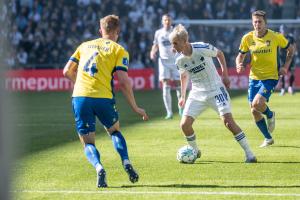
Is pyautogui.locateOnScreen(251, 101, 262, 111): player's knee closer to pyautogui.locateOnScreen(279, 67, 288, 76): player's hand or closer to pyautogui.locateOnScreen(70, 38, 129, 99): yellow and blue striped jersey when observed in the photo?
pyautogui.locateOnScreen(279, 67, 288, 76): player's hand

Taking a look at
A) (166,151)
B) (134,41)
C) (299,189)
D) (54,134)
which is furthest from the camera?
(134,41)

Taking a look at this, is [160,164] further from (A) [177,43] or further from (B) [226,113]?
(A) [177,43]

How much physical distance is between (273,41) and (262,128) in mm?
1449

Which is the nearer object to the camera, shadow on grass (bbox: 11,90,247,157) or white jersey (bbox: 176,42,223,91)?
white jersey (bbox: 176,42,223,91)

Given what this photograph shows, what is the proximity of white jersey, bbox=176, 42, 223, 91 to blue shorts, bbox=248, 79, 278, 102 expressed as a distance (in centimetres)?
232

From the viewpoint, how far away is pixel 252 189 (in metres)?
6.56

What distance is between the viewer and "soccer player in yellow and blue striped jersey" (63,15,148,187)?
6.74 metres

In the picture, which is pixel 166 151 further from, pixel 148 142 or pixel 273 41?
pixel 273 41

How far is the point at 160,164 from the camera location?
29.5 ft

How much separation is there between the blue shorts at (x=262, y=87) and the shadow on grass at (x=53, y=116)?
3.41 m

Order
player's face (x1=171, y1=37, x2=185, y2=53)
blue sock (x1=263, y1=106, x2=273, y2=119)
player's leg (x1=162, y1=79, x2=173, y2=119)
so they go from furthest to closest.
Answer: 1. player's leg (x1=162, y1=79, x2=173, y2=119)
2. blue sock (x1=263, y1=106, x2=273, y2=119)
3. player's face (x1=171, y1=37, x2=185, y2=53)

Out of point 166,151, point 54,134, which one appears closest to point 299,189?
point 166,151

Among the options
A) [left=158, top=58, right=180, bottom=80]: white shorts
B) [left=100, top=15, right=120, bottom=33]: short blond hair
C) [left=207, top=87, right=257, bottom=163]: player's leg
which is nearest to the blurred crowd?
[left=158, top=58, right=180, bottom=80]: white shorts

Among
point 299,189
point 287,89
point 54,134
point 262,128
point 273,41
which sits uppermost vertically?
point 273,41
